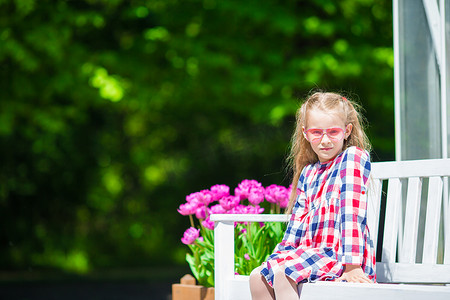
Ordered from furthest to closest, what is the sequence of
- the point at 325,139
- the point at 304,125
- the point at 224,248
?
the point at 224,248 → the point at 304,125 → the point at 325,139

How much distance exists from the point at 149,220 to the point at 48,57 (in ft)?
12.0

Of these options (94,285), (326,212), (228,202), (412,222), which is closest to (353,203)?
(326,212)

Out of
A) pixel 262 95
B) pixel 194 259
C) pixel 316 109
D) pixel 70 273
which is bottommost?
pixel 70 273

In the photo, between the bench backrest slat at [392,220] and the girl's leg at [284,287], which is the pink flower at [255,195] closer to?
the bench backrest slat at [392,220]

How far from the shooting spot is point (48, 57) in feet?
27.9

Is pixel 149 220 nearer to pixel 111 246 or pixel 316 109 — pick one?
pixel 111 246

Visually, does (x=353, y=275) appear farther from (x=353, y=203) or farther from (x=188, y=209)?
(x=188, y=209)

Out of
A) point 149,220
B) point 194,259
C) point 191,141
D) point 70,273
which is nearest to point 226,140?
point 191,141

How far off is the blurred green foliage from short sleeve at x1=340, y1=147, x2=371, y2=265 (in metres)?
4.26

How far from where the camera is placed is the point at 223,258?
2861 mm

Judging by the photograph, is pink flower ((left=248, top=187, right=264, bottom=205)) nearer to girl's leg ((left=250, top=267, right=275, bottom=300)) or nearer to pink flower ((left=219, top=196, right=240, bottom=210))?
pink flower ((left=219, top=196, right=240, bottom=210))

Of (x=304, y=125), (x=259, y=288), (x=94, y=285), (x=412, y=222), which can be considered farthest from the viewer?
(x=94, y=285)

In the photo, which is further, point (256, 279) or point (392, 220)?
point (392, 220)

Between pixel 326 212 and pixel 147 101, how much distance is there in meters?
5.86
